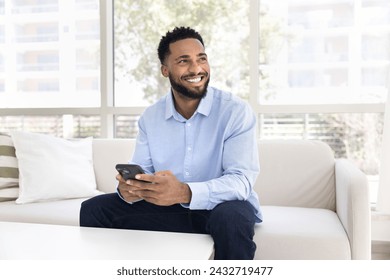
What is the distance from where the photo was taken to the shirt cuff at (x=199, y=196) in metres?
1.48

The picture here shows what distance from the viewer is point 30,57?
322 cm

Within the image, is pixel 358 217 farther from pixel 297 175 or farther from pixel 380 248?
pixel 380 248

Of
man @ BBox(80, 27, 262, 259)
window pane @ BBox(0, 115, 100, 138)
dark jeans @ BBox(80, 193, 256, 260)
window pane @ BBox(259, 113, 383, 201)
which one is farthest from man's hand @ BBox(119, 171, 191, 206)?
window pane @ BBox(0, 115, 100, 138)

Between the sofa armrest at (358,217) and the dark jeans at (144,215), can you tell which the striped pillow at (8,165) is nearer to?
the dark jeans at (144,215)

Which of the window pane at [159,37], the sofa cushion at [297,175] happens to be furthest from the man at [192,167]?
the window pane at [159,37]

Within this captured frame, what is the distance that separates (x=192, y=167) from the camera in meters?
1.71

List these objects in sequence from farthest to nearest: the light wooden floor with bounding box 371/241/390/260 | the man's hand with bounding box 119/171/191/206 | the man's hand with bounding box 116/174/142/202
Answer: the light wooden floor with bounding box 371/241/390/260 → the man's hand with bounding box 116/174/142/202 → the man's hand with bounding box 119/171/191/206

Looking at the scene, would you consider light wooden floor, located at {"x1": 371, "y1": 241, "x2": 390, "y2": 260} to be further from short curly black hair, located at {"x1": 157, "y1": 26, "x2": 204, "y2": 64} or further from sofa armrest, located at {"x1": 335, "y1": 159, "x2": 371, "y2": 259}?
short curly black hair, located at {"x1": 157, "y1": 26, "x2": 204, "y2": 64}

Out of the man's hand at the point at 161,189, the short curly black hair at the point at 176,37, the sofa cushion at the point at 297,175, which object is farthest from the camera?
the sofa cushion at the point at 297,175

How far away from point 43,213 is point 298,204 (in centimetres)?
132

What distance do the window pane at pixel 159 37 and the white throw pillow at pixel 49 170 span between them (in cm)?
82

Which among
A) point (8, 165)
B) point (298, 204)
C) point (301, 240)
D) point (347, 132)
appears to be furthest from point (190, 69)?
point (347, 132)

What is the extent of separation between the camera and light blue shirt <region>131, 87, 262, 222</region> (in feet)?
4.98

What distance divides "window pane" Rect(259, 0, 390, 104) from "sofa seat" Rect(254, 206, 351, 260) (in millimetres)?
1194
